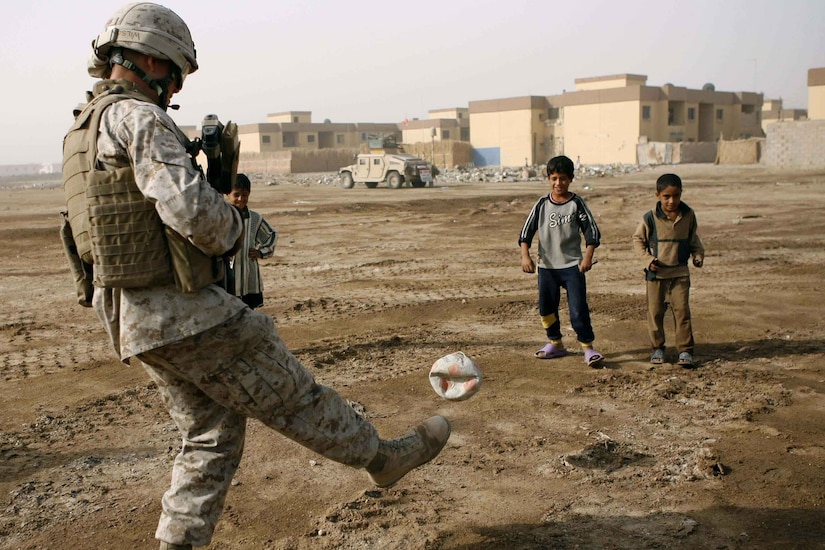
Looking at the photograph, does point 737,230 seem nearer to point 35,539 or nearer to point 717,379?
point 717,379

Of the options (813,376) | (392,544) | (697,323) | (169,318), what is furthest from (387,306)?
(169,318)

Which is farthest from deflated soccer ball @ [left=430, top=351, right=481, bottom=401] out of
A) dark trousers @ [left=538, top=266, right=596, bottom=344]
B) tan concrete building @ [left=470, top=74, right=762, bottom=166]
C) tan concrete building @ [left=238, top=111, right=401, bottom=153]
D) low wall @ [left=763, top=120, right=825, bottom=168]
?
tan concrete building @ [left=238, top=111, right=401, bottom=153]

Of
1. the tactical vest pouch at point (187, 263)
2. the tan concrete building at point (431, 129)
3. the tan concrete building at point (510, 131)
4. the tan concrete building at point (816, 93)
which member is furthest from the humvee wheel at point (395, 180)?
the tan concrete building at point (431, 129)

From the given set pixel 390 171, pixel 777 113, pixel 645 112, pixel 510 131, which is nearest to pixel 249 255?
pixel 390 171

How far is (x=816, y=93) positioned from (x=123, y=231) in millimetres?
54111

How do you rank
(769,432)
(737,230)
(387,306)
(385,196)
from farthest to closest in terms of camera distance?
(385,196), (737,230), (387,306), (769,432)

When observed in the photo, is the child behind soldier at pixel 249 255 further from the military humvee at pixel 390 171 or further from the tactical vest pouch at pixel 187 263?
the military humvee at pixel 390 171

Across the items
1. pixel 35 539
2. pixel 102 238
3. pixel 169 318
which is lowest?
pixel 35 539

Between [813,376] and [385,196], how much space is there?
22.2m

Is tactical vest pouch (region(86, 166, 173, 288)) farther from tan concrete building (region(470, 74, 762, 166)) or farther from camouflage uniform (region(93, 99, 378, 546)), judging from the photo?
tan concrete building (region(470, 74, 762, 166))

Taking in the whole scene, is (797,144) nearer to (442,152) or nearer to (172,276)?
(442,152)

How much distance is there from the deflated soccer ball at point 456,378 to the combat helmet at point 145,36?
1906 mm

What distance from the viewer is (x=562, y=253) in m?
Answer: 5.80

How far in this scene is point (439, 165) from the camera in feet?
197
